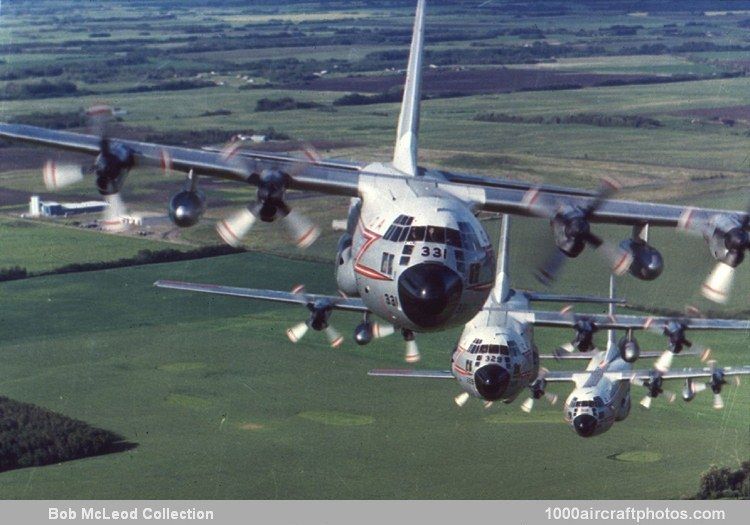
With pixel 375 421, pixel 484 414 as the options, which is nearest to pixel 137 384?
pixel 375 421

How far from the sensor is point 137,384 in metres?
94.9

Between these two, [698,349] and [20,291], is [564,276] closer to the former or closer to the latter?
[698,349]

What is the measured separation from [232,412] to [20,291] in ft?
118

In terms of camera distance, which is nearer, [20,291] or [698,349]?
[698,349]

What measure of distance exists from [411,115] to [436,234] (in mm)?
14946

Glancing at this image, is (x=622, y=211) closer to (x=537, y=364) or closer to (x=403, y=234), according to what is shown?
(x=403, y=234)

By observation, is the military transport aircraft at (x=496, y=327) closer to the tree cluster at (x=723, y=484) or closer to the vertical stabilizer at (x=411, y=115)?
A: the tree cluster at (x=723, y=484)

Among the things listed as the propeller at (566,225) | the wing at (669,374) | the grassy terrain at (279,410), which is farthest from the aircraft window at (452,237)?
the wing at (669,374)

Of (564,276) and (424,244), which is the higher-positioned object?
(564,276)

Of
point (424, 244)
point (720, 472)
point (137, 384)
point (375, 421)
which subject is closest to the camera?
point (424, 244)

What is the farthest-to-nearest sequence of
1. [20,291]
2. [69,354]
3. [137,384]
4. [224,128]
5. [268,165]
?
[224,128] → [20,291] → [69,354] → [137,384] → [268,165]

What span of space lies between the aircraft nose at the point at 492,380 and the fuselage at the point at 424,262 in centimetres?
2237

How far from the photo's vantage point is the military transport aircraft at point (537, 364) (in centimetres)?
6581

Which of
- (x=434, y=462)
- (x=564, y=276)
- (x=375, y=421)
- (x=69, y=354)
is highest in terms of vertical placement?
(x=564, y=276)
